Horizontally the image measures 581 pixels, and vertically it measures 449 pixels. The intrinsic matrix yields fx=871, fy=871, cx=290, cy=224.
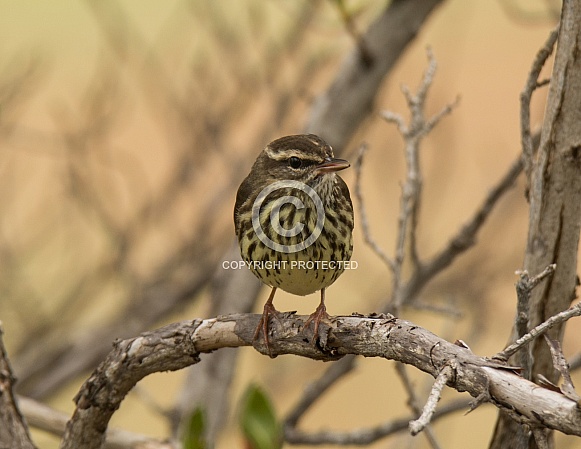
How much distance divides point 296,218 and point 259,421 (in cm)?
127

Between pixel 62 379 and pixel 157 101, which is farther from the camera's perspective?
pixel 157 101

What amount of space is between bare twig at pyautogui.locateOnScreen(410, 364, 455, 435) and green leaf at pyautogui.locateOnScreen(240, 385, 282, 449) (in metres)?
1.17

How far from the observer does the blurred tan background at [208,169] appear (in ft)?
23.1

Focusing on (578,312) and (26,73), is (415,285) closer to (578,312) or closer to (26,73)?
(578,312)

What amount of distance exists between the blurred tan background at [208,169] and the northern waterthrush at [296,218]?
1.29 m

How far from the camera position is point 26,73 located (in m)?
6.95

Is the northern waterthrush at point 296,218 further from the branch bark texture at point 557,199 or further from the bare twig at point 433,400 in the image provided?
the bare twig at point 433,400

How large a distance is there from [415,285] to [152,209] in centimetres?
330

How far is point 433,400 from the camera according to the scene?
2.22 metres

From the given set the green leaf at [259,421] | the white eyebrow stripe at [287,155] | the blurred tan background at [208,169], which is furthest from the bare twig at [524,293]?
the blurred tan background at [208,169]

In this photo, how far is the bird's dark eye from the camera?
4547 millimetres

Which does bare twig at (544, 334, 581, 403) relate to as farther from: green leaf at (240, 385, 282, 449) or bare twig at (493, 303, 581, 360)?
green leaf at (240, 385, 282, 449)

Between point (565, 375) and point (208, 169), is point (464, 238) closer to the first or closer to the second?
point (565, 375)

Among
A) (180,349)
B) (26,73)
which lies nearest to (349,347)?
(180,349)
